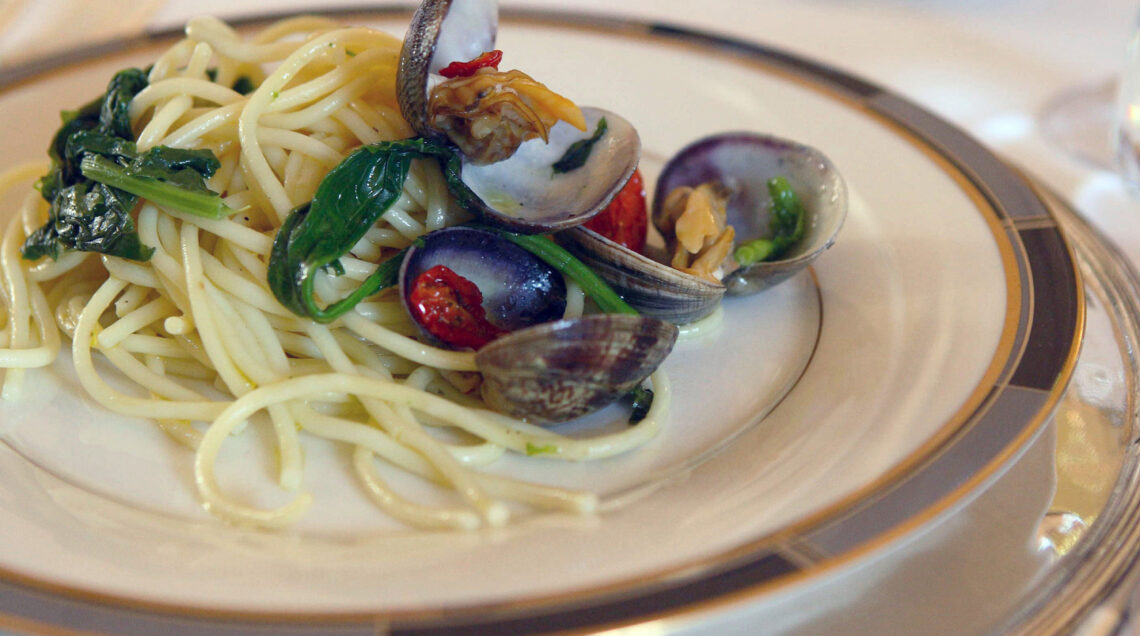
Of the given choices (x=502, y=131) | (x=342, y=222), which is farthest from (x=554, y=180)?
(x=342, y=222)

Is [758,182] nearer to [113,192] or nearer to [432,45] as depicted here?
[432,45]

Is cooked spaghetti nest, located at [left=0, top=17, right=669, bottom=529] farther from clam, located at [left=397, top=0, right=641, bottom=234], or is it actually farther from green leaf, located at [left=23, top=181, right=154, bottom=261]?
clam, located at [left=397, top=0, right=641, bottom=234]

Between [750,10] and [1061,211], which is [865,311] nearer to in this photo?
[1061,211]

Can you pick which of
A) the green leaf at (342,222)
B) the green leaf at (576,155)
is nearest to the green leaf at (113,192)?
the green leaf at (342,222)

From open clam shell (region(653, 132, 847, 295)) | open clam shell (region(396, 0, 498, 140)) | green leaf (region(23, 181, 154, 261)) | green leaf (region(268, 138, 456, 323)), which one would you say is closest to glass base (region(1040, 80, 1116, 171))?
open clam shell (region(653, 132, 847, 295))

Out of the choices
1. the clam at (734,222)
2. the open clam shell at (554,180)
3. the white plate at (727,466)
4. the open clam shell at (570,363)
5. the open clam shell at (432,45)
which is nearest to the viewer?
the white plate at (727,466)

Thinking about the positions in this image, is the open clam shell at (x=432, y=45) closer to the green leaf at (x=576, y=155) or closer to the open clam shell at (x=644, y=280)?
the green leaf at (x=576, y=155)
